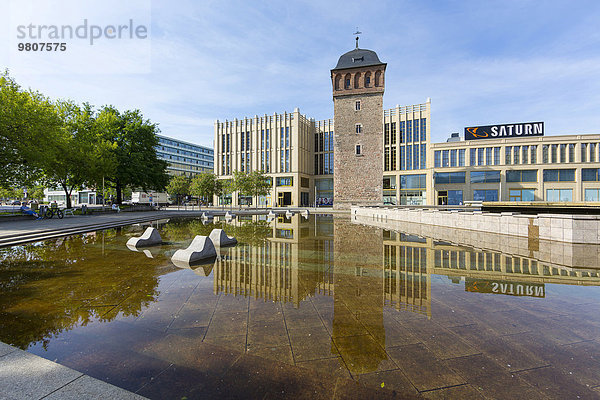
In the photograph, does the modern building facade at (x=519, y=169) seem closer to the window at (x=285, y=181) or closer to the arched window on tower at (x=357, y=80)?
the arched window on tower at (x=357, y=80)

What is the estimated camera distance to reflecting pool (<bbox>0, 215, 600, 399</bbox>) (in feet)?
9.40

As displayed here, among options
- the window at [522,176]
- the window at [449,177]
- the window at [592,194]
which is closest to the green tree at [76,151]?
the window at [449,177]

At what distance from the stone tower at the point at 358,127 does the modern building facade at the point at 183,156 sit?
237 ft

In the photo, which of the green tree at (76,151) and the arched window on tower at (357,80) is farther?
the arched window on tower at (357,80)

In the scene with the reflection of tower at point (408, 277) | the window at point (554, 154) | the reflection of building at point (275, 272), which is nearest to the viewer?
the reflection of tower at point (408, 277)

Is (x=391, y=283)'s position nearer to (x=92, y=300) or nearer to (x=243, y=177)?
(x=92, y=300)

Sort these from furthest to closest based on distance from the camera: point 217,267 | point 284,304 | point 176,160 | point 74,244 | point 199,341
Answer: point 176,160 → point 74,244 → point 217,267 → point 284,304 → point 199,341

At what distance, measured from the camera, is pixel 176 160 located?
352 feet

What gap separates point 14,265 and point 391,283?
10988 mm

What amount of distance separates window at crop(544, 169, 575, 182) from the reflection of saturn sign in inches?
317

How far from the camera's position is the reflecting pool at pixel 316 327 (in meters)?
2.87

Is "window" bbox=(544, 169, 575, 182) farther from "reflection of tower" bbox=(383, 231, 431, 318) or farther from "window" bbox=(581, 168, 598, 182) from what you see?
"reflection of tower" bbox=(383, 231, 431, 318)

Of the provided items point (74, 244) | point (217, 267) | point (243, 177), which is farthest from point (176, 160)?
point (217, 267)

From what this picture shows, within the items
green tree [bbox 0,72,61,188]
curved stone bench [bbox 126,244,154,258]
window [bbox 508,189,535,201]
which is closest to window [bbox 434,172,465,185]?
window [bbox 508,189,535,201]
